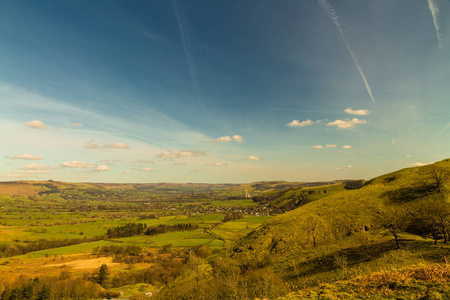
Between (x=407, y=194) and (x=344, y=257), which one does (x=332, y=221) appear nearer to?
(x=344, y=257)

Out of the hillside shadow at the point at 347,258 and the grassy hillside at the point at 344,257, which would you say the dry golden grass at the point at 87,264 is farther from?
the hillside shadow at the point at 347,258

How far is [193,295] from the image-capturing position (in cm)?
3506

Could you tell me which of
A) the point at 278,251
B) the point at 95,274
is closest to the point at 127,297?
the point at 95,274

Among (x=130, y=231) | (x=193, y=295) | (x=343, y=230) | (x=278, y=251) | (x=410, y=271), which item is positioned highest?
(x=410, y=271)

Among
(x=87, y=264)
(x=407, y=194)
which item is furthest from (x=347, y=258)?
(x=87, y=264)

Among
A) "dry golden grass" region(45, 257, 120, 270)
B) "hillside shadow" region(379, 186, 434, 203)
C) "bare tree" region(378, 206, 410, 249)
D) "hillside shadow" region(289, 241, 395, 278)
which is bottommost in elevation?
"dry golden grass" region(45, 257, 120, 270)

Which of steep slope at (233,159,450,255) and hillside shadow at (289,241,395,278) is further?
steep slope at (233,159,450,255)

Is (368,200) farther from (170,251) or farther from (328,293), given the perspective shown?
(170,251)

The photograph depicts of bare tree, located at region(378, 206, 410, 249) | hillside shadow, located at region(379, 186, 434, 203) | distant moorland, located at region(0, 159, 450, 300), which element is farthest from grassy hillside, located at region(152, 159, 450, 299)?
bare tree, located at region(378, 206, 410, 249)

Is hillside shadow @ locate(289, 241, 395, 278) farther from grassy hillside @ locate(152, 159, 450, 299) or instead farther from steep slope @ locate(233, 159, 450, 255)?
steep slope @ locate(233, 159, 450, 255)

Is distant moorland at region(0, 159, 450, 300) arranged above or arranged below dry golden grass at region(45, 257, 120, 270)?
above

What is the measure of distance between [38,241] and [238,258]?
18595 cm

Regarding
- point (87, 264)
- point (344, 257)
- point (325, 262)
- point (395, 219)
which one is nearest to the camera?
point (344, 257)

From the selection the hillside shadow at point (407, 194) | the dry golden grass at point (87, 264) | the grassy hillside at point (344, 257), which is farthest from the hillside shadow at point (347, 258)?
the dry golden grass at point (87, 264)
